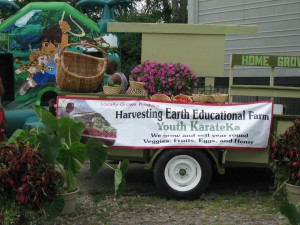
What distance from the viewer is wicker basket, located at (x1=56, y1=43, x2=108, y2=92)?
6.50m

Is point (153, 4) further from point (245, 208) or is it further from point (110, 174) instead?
point (245, 208)

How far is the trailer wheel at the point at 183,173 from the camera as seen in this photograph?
623 centimetres

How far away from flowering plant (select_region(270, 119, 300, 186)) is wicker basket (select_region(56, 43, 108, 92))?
7.94 ft

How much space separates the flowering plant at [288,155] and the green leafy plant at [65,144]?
179cm

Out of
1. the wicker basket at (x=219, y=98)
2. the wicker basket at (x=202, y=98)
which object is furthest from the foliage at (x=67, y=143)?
the wicker basket at (x=219, y=98)

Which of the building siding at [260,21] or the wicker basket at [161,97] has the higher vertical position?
the building siding at [260,21]

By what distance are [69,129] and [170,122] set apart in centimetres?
145

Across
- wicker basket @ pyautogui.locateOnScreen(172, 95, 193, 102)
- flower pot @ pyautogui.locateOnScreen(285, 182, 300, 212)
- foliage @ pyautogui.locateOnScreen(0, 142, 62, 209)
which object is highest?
wicker basket @ pyautogui.locateOnScreen(172, 95, 193, 102)

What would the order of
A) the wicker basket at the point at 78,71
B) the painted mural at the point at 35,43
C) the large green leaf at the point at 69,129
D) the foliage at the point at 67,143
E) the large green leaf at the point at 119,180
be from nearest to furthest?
the foliage at the point at 67,143
the large green leaf at the point at 69,129
the large green leaf at the point at 119,180
the wicker basket at the point at 78,71
the painted mural at the point at 35,43

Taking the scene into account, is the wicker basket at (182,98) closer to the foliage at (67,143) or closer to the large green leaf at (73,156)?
the foliage at (67,143)

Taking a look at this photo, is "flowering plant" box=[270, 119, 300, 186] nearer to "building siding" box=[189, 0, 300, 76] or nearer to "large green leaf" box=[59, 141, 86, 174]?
"large green leaf" box=[59, 141, 86, 174]

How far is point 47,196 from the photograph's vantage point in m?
4.63

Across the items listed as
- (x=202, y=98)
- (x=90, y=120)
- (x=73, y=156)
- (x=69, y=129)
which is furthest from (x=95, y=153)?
(x=202, y=98)

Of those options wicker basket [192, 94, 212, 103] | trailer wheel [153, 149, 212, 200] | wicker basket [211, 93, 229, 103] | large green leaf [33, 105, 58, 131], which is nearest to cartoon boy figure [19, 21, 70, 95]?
wicker basket [192, 94, 212, 103]
